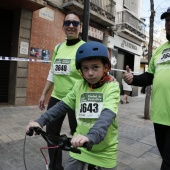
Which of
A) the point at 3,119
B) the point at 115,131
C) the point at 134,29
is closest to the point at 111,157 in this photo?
the point at 115,131

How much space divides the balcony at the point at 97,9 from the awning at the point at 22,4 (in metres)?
1.89

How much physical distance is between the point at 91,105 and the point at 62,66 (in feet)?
3.15

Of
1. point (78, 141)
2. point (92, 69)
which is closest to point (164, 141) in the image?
point (92, 69)

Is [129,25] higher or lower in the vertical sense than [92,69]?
higher

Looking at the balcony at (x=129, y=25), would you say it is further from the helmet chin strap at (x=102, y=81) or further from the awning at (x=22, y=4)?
the helmet chin strap at (x=102, y=81)

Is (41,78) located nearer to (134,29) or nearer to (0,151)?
(0,151)

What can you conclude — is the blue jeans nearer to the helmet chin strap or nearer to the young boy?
the young boy

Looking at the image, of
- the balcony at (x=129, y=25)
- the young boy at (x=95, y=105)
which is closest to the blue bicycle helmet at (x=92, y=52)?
the young boy at (x=95, y=105)

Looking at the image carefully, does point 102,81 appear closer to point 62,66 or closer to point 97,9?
point 62,66

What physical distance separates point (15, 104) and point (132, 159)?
4.97m

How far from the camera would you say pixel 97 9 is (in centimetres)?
1122

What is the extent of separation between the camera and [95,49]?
166 centimetres

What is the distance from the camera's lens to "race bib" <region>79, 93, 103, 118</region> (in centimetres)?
173

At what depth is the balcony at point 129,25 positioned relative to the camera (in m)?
13.6
